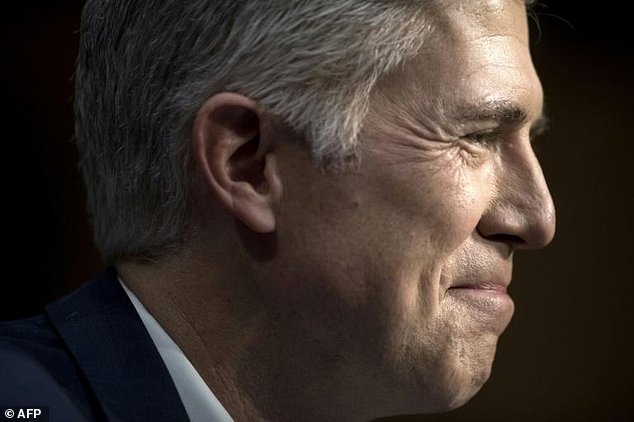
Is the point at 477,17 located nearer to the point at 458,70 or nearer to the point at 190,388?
the point at 458,70

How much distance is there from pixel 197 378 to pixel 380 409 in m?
0.29

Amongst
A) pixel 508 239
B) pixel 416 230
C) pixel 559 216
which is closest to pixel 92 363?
pixel 416 230

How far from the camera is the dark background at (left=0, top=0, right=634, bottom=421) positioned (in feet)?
9.71

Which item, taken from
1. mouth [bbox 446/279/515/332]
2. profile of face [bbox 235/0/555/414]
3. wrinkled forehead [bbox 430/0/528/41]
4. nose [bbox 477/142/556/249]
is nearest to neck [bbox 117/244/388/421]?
profile of face [bbox 235/0/555/414]

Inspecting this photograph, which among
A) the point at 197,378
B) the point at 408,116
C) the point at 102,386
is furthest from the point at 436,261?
the point at 102,386

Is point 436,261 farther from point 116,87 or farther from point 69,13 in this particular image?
point 69,13

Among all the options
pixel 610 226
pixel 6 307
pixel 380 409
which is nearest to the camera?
pixel 380 409

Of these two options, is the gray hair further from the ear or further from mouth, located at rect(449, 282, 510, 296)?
mouth, located at rect(449, 282, 510, 296)

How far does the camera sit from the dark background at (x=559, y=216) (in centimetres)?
296

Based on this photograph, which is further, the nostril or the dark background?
the dark background

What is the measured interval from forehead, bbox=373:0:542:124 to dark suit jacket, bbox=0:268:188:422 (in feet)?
1.68

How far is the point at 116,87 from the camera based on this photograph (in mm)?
1791

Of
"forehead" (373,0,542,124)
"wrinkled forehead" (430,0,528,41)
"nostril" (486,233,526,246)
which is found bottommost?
"nostril" (486,233,526,246)

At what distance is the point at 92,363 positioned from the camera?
164cm
